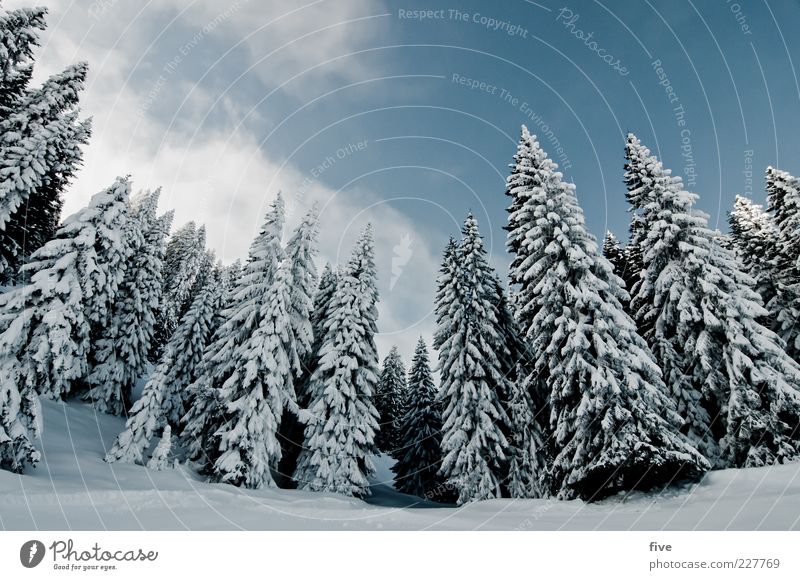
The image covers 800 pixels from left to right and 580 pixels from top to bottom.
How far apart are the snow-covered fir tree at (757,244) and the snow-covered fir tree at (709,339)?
7472 mm

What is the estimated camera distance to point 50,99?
18062 mm

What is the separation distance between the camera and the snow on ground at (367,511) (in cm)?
832

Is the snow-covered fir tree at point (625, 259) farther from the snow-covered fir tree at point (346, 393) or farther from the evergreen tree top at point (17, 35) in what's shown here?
the evergreen tree top at point (17, 35)

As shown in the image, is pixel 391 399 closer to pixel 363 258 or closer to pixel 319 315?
pixel 319 315

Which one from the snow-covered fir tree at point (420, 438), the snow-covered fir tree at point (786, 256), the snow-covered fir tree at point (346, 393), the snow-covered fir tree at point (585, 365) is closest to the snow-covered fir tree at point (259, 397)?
the snow-covered fir tree at point (346, 393)

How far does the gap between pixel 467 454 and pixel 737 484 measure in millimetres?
11386

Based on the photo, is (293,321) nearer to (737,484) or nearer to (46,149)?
(46,149)

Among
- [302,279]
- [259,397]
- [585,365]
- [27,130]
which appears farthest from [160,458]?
[585,365]

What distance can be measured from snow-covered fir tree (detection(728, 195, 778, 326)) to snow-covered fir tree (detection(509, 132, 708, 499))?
43.4ft

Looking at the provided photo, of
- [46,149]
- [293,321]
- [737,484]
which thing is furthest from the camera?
[293,321]

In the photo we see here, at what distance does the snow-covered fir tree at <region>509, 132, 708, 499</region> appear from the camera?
13484 millimetres

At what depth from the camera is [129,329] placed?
3080 cm

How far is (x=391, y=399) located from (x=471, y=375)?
25.4 meters
